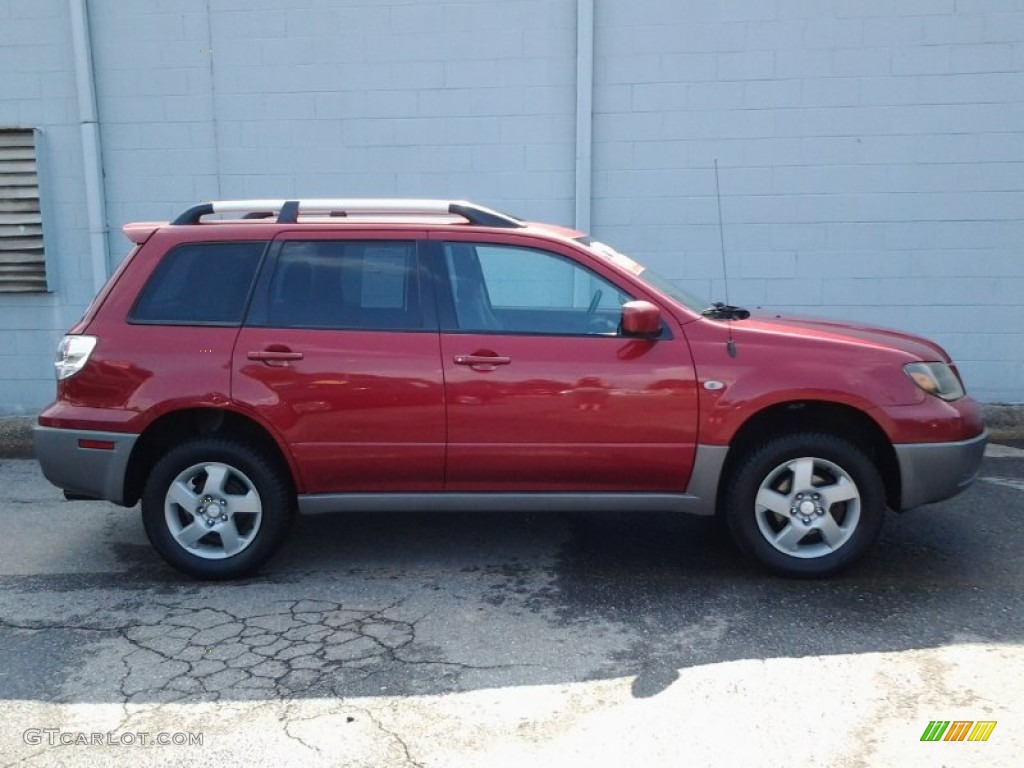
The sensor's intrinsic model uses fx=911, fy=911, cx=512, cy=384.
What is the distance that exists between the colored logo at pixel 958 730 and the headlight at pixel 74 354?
162 inches

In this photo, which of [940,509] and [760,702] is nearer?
[760,702]

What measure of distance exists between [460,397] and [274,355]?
95cm

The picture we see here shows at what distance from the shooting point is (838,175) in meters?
7.82

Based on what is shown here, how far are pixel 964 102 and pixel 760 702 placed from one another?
621 centimetres

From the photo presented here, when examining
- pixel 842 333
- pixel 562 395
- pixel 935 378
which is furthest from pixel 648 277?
pixel 935 378

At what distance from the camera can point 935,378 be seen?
4570 millimetres

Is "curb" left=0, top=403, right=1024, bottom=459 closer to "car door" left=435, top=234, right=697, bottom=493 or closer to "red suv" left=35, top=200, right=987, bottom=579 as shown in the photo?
"red suv" left=35, top=200, right=987, bottom=579

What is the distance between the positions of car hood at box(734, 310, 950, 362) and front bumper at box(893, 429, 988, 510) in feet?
1.53

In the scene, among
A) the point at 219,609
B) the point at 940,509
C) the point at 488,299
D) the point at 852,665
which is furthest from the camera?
the point at 940,509

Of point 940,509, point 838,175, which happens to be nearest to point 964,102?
point 838,175

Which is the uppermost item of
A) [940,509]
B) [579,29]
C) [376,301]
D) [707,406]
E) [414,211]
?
[579,29]

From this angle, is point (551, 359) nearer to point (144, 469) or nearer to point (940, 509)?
point (144, 469)

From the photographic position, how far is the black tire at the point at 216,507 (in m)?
4.61

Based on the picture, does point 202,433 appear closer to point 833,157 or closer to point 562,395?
point 562,395
